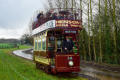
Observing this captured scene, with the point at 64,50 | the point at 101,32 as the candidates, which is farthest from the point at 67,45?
the point at 101,32

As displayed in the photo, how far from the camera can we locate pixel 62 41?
13633 mm

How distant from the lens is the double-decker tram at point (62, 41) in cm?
1258

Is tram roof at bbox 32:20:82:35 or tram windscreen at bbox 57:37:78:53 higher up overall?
tram roof at bbox 32:20:82:35

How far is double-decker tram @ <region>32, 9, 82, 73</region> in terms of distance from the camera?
12578 millimetres

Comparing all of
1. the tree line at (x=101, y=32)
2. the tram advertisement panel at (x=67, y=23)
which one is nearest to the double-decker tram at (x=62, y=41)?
the tram advertisement panel at (x=67, y=23)

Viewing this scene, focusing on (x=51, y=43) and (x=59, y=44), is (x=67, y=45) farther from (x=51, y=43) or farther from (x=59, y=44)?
(x=51, y=43)

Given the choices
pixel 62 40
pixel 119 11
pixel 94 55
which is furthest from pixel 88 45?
pixel 62 40

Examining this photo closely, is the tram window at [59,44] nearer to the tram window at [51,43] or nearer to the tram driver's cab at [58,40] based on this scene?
the tram driver's cab at [58,40]

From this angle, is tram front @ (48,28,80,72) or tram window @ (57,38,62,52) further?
tram window @ (57,38,62,52)

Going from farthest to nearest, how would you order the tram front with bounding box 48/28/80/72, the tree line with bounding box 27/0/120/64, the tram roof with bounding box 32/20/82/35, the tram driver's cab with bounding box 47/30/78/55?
the tree line with bounding box 27/0/120/64
the tram driver's cab with bounding box 47/30/78/55
the tram roof with bounding box 32/20/82/35
the tram front with bounding box 48/28/80/72

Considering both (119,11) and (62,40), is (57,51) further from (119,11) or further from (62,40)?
(119,11)

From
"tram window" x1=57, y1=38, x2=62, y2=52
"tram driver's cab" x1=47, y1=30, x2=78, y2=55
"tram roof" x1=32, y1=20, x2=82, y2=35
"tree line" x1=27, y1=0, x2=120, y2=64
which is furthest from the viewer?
"tree line" x1=27, y1=0, x2=120, y2=64

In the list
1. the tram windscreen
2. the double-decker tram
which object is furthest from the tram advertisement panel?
the tram windscreen

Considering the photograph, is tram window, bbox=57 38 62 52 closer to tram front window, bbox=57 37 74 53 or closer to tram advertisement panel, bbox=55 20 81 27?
tram front window, bbox=57 37 74 53
